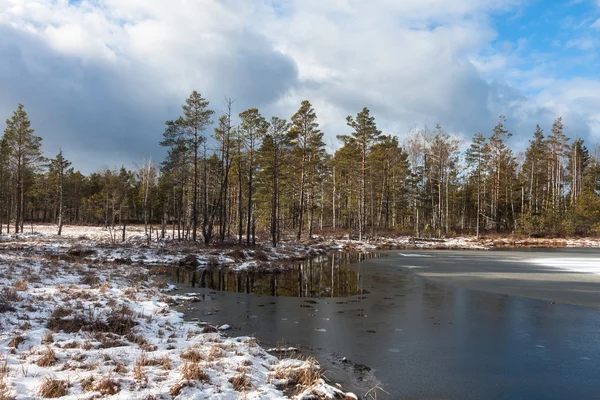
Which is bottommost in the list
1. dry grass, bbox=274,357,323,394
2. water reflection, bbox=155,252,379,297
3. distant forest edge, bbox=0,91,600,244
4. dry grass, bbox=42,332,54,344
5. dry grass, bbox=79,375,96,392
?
water reflection, bbox=155,252,379,297

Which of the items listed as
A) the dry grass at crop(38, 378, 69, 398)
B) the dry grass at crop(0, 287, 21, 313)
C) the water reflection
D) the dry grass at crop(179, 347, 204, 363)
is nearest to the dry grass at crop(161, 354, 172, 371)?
the dry grass at crop(179, 347, 204, 363)

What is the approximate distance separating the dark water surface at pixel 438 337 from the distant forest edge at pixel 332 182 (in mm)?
19933

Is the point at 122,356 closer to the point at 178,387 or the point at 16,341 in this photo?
the point at 178,387

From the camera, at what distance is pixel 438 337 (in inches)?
318

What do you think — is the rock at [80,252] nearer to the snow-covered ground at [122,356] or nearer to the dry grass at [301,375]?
the snow-covered ground at [122,356]

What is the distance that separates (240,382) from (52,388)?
2.45 meters

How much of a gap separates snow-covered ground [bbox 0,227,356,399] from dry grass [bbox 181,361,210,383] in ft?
0.05

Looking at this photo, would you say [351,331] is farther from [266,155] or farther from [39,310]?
[266,155]

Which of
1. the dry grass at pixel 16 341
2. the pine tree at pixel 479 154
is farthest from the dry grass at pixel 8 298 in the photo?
the pine tree at pixel 479 154

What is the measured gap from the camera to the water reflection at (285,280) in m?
14.0

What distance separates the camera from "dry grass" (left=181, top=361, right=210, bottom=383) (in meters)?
5.07

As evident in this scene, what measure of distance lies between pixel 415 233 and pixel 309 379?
44388mm

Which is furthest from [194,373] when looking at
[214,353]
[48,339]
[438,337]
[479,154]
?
[479,154]

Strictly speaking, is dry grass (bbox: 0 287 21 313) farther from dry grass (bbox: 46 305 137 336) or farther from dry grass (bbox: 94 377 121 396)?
dry grass (bbox: 94 377 121 396)
